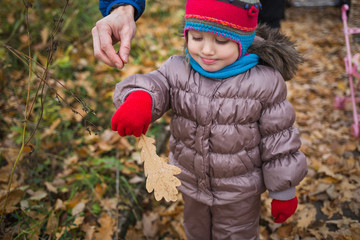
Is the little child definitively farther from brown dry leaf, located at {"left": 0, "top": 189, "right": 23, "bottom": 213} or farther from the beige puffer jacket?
brown dry leaf, located at {"left": 0, "top": 189, "right": 23, "bottom": 213}

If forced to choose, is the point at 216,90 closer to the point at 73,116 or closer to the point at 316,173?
the point at 316,173

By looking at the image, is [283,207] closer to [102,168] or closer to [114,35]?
[114,35]

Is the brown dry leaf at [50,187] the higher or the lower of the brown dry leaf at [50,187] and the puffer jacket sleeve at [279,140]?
the lower

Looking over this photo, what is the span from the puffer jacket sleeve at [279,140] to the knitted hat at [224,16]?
359 mm

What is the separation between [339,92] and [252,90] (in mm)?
3468

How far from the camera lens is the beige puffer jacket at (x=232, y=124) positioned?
1.64 m

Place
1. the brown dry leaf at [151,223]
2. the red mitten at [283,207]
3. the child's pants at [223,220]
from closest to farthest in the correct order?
the red mitten at [283,207] → the child's pants at [223,220] → the brown dry leaf at [151,223]

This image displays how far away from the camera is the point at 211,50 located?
60.7 inches

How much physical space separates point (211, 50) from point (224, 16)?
0.18 m

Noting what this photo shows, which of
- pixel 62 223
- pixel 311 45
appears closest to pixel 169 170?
pixel 62 223

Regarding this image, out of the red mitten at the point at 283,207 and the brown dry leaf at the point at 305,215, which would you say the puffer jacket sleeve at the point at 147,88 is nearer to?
the red mitten at the point at 283,207

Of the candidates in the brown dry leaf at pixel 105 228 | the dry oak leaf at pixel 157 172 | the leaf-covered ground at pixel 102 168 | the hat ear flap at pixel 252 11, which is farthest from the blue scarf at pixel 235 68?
the brown dry leaf at pixel 105 228

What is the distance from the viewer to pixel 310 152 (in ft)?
11.2

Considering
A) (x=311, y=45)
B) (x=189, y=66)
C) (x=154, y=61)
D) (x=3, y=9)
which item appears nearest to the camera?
(x=189, y=66)
